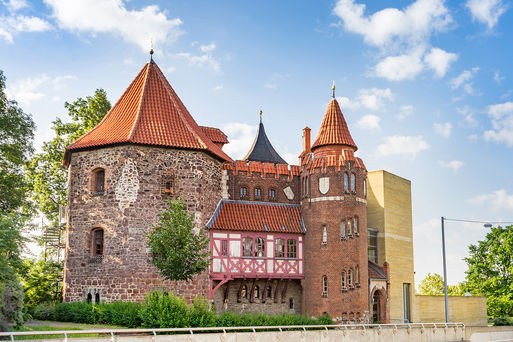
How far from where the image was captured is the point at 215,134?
38719 mm

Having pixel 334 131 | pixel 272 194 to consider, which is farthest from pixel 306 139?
pixel 272 194

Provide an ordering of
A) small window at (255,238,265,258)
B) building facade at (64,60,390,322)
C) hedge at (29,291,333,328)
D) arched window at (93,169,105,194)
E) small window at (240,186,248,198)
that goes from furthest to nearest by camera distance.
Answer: small window at (240,186,248,198)
small window at (255,238,265,258)
arched window at (93,169,105,194)
building facade at (64,60,390,322)
hedge at (29,291,333,328)

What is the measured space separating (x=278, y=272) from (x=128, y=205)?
30.7 feet

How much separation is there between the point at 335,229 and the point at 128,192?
1186 cm

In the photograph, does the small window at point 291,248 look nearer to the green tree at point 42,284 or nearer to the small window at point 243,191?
the small window at point 243,191

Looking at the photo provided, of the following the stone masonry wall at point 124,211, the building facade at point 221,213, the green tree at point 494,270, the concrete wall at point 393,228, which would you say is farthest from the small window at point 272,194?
the green tree at point 494,270

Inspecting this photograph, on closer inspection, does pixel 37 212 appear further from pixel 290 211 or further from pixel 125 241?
pixel 290 211

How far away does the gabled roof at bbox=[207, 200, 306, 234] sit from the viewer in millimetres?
32969

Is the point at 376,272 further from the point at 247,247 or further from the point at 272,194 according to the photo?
the point at 247,247

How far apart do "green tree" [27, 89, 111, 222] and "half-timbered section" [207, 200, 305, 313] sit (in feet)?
54.2

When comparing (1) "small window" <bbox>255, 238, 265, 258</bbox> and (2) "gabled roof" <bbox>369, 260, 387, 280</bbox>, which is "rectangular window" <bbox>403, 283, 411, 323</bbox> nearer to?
(2) "gabled roof" <bbox>369, 260, 387, 280</bbox>

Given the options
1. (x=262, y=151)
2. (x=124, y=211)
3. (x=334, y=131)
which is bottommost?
(x=124, y=211)

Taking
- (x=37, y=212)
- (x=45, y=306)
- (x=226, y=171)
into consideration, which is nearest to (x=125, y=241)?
(x=45, y=306)

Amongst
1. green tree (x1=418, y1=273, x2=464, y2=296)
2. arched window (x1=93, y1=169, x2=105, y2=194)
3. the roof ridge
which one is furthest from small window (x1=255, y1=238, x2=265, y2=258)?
green tree (x1=418, y1=273, x2=464, y2=296)
